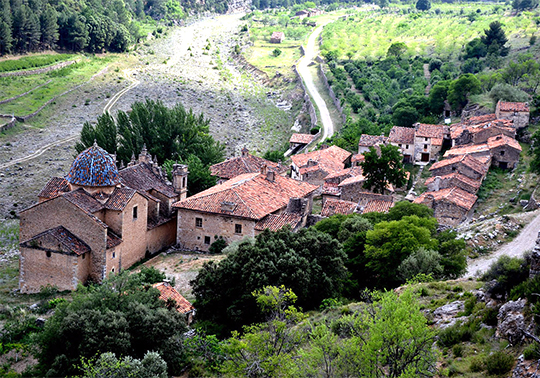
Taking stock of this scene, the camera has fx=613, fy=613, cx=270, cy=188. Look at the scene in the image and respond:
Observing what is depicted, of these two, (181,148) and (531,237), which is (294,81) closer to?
(181,148)

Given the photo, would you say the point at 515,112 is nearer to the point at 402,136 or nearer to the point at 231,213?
the point at 402,136

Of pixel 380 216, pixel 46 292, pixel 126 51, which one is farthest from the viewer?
pixel 126 51

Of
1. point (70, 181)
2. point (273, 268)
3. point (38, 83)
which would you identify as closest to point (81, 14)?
point (38, 83)

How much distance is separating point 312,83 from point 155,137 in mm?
62747

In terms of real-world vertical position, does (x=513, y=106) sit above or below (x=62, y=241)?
above

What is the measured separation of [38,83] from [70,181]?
6505cm

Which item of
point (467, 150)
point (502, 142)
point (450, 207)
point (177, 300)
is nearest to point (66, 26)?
point (467, 150)

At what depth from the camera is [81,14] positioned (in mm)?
126938

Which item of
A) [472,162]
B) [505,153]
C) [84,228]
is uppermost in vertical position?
[505,153]

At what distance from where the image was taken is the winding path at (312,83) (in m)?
93.8

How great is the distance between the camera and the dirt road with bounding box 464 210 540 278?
3635cm

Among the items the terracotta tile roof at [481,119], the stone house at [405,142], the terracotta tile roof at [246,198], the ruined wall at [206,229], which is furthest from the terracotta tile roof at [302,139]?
the ruined wall at [206,229]

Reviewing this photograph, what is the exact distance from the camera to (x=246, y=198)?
155ft

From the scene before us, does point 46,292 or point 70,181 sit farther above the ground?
point 70,181
